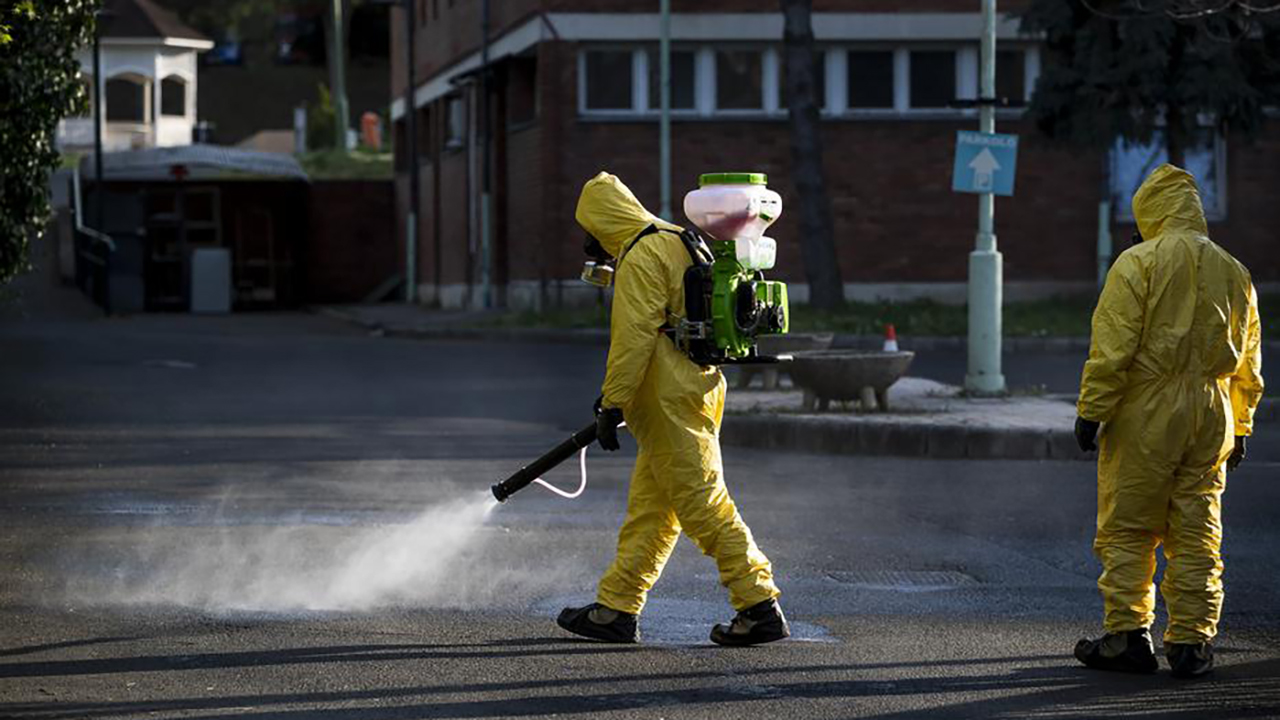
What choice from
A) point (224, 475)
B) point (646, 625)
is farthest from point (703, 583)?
point (224, 475)

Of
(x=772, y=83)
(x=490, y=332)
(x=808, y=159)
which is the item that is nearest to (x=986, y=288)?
(x=808, y=159)

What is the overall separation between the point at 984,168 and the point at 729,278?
33.9 ft

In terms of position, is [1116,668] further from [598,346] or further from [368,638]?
[598,346]

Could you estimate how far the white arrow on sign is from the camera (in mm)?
17797

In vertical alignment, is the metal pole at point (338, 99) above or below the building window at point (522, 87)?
above

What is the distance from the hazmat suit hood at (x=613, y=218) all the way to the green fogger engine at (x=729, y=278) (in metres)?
0.17

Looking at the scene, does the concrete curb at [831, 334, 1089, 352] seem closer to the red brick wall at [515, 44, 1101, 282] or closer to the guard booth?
the red brick wall at [515, 44, 1101, 282]

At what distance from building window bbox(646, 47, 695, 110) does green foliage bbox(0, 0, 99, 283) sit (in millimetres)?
18827

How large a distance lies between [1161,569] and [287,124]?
257ft

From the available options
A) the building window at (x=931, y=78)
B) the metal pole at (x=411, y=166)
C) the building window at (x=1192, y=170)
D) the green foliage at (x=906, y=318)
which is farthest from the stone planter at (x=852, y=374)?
the metal pole at (x=411, y=166)

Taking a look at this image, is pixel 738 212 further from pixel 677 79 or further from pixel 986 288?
pixel 677 79

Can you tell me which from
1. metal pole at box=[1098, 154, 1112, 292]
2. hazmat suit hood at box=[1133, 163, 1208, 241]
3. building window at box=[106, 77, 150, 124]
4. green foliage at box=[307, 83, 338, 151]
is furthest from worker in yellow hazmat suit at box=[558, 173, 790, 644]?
building window at box=[106, 77, 150, 124]

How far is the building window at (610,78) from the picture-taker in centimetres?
3544

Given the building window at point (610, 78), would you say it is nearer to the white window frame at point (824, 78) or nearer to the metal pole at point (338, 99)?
the white window frame at point (824, 78)
